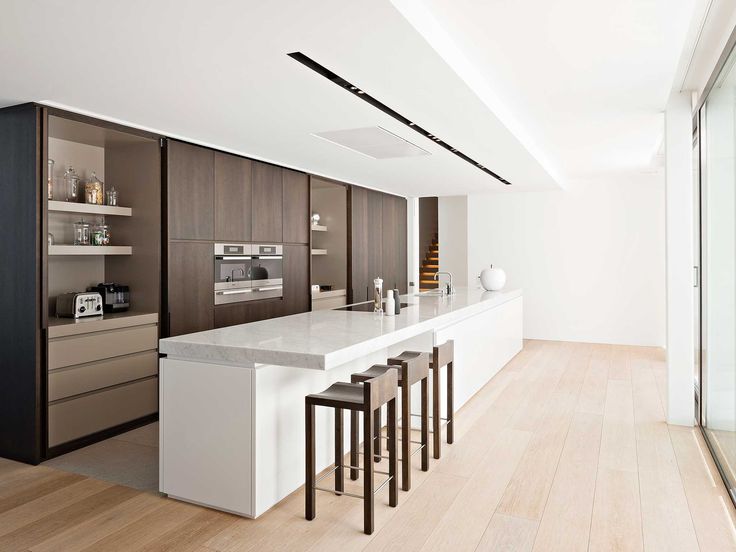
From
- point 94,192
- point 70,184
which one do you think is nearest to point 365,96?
point 94,192

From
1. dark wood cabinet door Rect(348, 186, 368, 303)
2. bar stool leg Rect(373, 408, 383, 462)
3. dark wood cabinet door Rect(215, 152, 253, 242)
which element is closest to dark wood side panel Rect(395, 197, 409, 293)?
dark wood cabinet door Rect(348, 186, 368, 303)

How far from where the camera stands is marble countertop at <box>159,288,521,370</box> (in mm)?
2516

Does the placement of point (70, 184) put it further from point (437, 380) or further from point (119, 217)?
point (437, 380)

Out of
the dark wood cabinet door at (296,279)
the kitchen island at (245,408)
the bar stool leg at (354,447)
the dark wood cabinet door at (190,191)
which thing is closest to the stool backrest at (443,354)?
the kitchen island at (245,408)

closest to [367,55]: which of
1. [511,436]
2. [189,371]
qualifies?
[189,371]

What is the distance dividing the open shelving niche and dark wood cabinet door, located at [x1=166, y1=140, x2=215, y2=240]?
0.34ft

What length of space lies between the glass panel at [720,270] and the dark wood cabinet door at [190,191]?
12.0 ft

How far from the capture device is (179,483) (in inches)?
109

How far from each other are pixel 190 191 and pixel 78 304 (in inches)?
47.6

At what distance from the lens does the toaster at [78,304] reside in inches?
153

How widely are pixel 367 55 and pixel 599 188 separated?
239 inches

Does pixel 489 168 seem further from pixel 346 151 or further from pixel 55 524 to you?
pixel 55 524

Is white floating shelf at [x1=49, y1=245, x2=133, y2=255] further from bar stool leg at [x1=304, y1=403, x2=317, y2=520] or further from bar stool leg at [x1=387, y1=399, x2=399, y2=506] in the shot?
bar stool leg at [x1=387, y1=399, x2=399, y2=506]

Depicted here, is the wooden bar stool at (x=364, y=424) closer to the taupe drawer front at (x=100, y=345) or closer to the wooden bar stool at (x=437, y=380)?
the wooden bar stool at (x=437, y=380)
